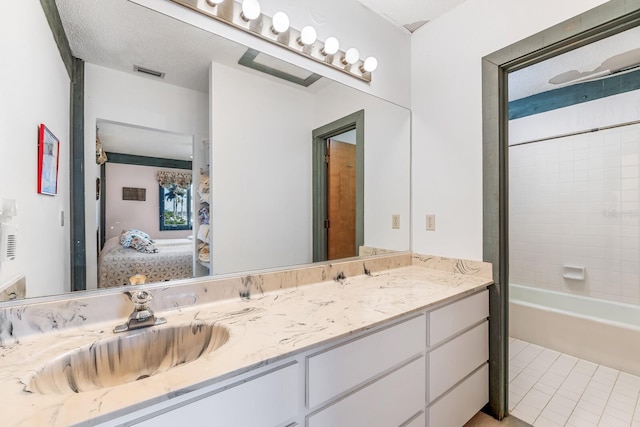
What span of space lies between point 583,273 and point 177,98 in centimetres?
352

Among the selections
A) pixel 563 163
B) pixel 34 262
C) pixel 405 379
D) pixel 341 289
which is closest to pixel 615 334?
pixel 563 163

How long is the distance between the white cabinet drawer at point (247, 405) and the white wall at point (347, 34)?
53.0 inches

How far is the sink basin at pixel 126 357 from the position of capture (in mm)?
736

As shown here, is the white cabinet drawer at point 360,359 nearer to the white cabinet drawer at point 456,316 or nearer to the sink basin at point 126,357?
the white cabinet drawer at point 456,316

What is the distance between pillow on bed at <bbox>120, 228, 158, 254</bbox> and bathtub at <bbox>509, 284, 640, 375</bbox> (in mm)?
2968

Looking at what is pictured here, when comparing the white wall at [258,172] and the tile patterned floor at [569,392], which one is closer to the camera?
the white wall at [258,172]

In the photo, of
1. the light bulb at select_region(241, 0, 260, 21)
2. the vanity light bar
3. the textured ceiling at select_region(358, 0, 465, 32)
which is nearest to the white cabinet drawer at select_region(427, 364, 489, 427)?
the vanity light bar

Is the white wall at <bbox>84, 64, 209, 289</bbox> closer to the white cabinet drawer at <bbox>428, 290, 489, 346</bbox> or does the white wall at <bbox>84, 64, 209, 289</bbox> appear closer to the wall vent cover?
the wall vent cover

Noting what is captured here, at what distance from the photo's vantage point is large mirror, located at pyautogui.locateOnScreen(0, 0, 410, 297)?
103 centimetres

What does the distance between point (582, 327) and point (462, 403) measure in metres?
1.55

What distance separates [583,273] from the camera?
8.64 ft

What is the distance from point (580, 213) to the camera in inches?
106

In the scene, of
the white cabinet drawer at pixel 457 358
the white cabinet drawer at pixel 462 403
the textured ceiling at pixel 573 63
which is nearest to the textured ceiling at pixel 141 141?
the white cabinet drawer at pixel 457 358

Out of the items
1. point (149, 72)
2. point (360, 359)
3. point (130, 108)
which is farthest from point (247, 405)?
point (149, 72)
